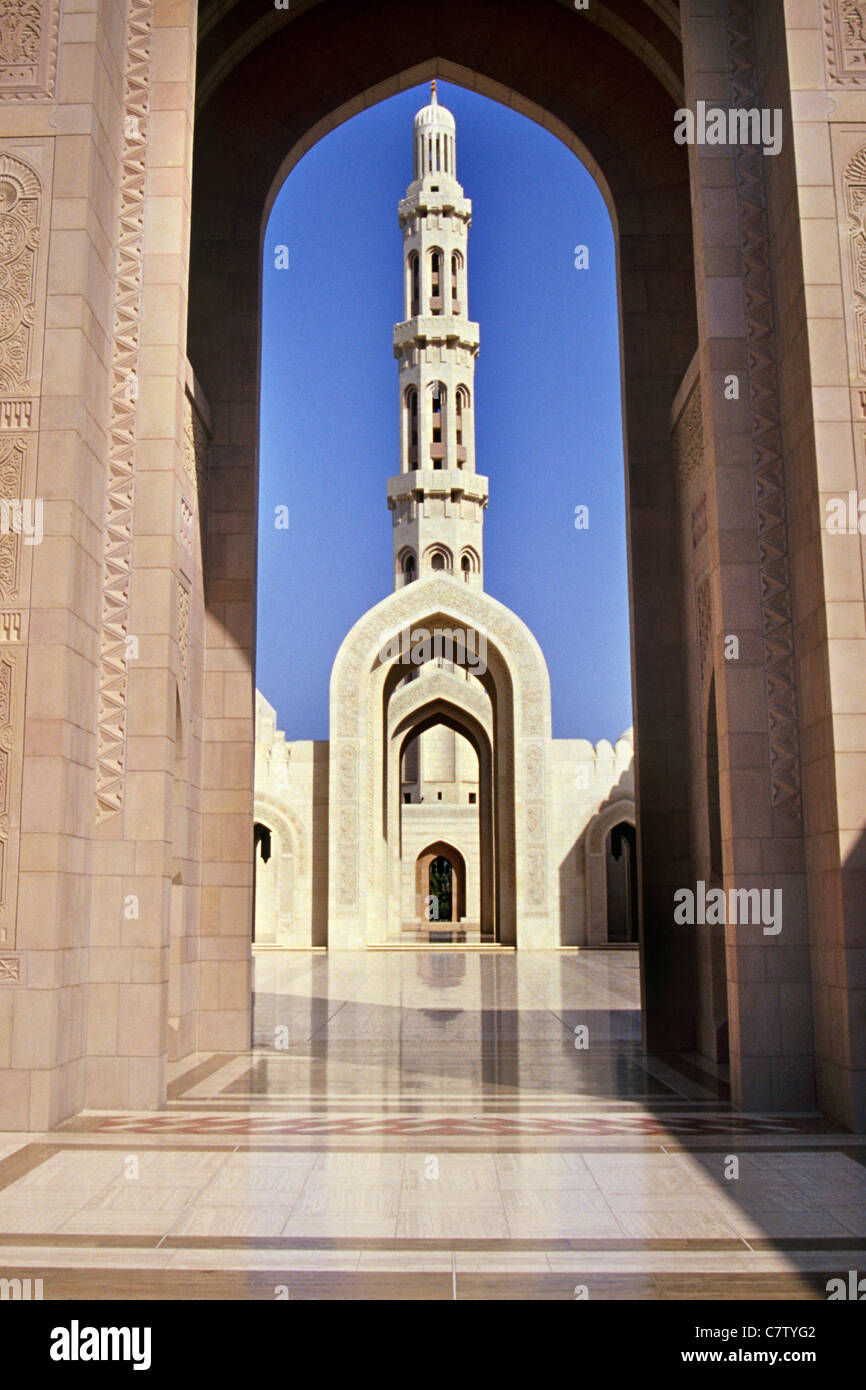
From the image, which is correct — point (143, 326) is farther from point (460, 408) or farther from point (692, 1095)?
point (460, 408)

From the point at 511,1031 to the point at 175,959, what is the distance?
2.60 metres

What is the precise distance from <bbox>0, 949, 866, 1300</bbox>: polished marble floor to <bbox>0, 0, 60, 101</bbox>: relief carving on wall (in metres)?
4.55

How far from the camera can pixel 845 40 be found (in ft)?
18.0

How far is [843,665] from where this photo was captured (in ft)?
16.4

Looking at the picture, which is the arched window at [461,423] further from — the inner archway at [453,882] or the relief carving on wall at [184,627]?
the relief carving on wall at [184,627]

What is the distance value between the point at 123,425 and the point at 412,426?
2298cm

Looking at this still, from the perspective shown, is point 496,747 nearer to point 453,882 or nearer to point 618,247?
point 453,882

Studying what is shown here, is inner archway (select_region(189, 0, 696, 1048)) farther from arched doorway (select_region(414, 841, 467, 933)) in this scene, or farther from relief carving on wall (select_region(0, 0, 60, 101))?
arched doorway (select_region(414, 841, 467, 933))

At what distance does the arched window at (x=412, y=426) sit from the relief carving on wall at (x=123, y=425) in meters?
22.1

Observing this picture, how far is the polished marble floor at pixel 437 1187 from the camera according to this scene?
10.00 feet

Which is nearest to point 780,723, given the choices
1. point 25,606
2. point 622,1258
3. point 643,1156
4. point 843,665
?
point 843,665

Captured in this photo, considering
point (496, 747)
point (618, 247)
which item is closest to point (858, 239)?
point (618, 247)

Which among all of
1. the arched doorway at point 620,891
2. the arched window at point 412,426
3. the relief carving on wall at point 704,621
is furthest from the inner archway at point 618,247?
the arched window at point 412,426

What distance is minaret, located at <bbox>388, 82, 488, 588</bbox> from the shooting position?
1079 inches
